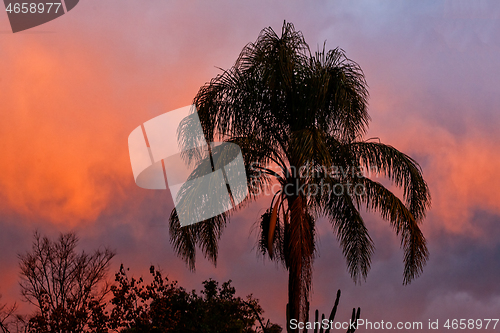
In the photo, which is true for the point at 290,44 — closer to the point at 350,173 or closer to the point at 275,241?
the point at 350,173

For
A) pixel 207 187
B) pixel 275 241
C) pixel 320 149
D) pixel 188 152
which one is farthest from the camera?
pixel 275 241

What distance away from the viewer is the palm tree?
8414 millimetres

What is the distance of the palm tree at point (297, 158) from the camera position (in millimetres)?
8414

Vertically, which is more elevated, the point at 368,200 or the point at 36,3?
the point at 36,3

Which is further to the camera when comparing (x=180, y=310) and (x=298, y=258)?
(x=180, y=310)

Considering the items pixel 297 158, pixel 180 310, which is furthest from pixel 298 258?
pixel 180 310

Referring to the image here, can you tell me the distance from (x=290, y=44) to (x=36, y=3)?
556 cm

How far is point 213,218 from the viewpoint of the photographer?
379 inches

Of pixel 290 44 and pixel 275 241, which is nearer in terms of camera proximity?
pixel 290 44

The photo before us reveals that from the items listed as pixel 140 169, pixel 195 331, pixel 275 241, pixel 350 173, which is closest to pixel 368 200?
pixel 350 173

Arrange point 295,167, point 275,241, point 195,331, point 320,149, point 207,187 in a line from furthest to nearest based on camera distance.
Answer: point 195,331 → point 275,241 → point 207,187 → point 295,167 → point 320,149

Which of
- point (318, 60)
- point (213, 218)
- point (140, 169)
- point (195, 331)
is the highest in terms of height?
point (318, 60)

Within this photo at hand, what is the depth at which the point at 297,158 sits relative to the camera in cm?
808

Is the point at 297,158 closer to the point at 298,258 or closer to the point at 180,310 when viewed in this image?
→ the point at 298,258
